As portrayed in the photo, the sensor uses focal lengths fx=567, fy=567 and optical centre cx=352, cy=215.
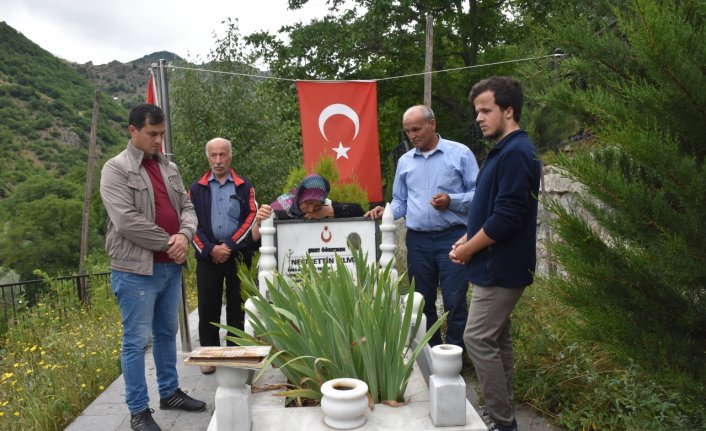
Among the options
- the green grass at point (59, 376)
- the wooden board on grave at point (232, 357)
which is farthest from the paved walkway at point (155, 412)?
the wooden board on grave at point (232, 357)

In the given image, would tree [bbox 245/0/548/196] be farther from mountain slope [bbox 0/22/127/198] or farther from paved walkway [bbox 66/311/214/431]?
mountain slope [bbox 0/22/127/198]

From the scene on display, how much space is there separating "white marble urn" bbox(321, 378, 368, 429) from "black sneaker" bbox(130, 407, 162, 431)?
1.80 meters

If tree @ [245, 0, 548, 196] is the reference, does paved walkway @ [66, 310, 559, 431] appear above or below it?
below

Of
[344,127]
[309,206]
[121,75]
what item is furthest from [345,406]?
[121,75]

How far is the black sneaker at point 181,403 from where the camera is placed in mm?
3604

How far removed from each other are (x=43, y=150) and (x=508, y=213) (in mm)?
63230

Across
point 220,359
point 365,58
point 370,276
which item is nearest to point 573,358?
point 370,276

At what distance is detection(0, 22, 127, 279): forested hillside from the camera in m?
41.6

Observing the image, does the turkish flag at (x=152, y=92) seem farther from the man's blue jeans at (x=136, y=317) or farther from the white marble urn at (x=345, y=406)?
the white marble urn at (x=345, y=406)

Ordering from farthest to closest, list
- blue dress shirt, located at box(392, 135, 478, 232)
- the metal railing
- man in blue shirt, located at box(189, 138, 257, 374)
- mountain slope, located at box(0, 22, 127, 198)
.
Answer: mountain slope, located at box(0, 22, 127, 198), the metal railing, man in blue shirt, located at box(189, 138, 257, 374), blue dress shirt, located at box(392, 135, 478, 232)

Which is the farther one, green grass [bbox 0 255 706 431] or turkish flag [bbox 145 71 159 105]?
turkish flag [bbox 145 71 159 105]

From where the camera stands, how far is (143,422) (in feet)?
10.6

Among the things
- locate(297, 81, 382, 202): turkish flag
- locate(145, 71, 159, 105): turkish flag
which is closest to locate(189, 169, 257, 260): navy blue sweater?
locate(145, 71, 159, 105): turkish flag

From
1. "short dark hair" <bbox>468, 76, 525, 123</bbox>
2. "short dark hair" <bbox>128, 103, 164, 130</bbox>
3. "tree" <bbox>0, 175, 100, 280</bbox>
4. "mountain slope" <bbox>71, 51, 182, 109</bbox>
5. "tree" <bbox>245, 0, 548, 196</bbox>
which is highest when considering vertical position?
"mountain slope" <bbox>71, 51, 182, 109</bbox>
